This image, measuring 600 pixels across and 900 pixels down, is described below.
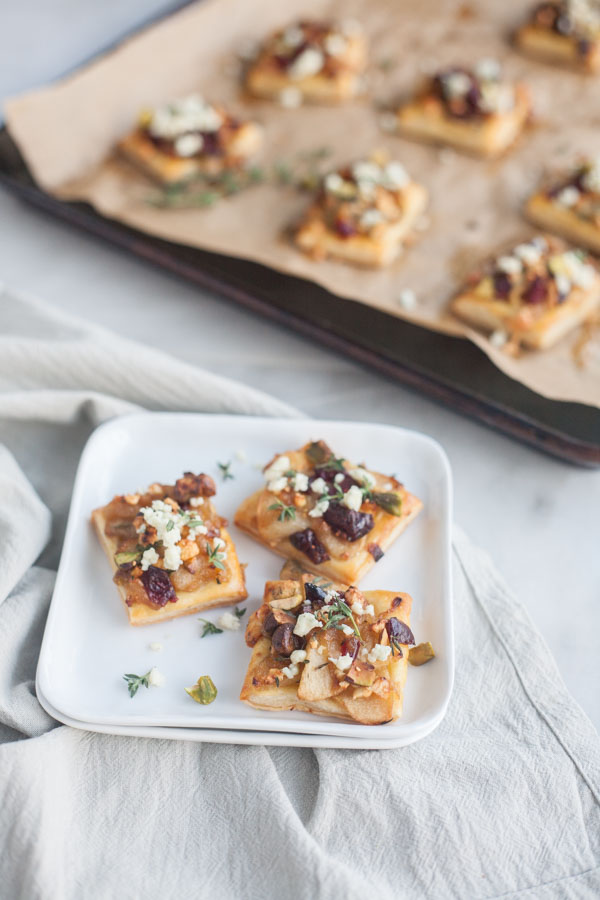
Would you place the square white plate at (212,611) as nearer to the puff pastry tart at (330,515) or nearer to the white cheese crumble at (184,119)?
the puff pastry tart at (330,515)

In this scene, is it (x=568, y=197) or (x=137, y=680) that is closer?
(x=137, y=680)

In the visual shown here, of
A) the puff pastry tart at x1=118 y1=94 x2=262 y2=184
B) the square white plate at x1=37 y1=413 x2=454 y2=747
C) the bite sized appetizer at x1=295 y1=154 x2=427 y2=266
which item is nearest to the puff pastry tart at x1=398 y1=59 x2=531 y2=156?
the bite sized appetizer at x1=295 y1=154 x2=427 y2=266

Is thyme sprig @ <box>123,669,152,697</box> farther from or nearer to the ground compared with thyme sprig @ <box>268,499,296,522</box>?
nearer to the ground

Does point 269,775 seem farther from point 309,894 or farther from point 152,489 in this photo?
point 152,489

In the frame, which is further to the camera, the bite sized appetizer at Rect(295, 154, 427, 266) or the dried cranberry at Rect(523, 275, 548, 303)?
the bite sized appetizer at Rect(295, 154, 427, 266)

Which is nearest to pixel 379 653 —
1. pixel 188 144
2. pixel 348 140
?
pixel 188 144

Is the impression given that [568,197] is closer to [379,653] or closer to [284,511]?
[284,511]

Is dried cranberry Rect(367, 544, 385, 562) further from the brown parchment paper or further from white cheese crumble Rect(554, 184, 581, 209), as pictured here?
white cheese crumble Rect(554, 184, 581, 209)
